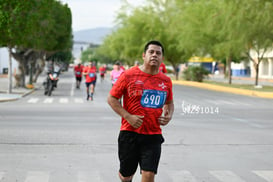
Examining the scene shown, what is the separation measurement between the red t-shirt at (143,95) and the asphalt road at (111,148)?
85.1 inches

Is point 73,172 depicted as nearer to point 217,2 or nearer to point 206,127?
point 206,127

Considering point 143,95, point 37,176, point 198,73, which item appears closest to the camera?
point 143,95

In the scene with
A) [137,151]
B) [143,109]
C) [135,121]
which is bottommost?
[137,151]

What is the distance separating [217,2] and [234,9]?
542 centimetres

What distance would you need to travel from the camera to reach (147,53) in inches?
199

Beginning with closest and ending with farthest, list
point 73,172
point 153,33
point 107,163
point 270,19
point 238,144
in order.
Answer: point 73,172
point 107,163
point 238,144
point 270,19
point 153,33

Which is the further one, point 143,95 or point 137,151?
point 137,151

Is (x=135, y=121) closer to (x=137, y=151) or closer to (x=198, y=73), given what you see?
(x=137, y=151)

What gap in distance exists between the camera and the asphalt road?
7.36m

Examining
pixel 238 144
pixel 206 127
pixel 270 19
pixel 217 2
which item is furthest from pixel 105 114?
pixel 217 2

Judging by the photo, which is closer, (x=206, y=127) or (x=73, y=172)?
(x=73, y=172)

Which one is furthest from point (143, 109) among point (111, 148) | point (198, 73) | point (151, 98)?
point (198, 73)

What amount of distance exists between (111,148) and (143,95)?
4794mm

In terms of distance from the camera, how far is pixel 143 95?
4.98 metres
